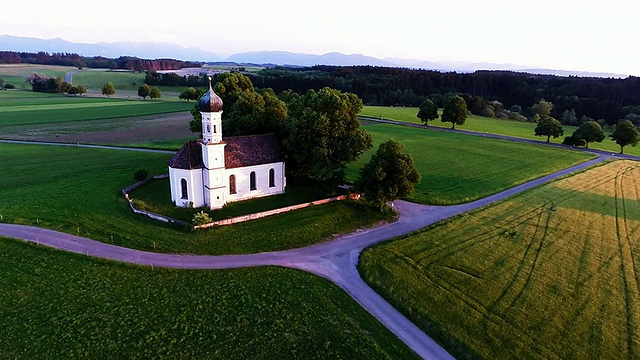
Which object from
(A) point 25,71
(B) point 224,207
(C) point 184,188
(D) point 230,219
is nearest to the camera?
(D) point 230,219

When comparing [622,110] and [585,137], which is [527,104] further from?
[585,137]

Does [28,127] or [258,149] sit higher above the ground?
[258,149]

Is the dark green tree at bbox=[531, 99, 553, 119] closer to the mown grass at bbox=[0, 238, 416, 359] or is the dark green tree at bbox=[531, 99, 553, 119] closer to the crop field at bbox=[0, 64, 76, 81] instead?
the mown grass at bbox=[0, 238, 416, 359]

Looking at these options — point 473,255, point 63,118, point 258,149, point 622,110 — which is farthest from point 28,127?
Result: point 622,110

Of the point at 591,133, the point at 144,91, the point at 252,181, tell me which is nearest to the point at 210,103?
the point at 252,181

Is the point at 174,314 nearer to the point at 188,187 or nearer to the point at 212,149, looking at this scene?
the point at 188,187

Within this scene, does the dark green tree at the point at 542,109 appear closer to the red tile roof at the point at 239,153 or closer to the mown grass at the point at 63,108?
the red tile roof at the point at 239,153

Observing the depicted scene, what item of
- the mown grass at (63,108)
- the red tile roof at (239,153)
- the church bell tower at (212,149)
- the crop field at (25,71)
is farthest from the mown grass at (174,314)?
the crop field at (25,71)
